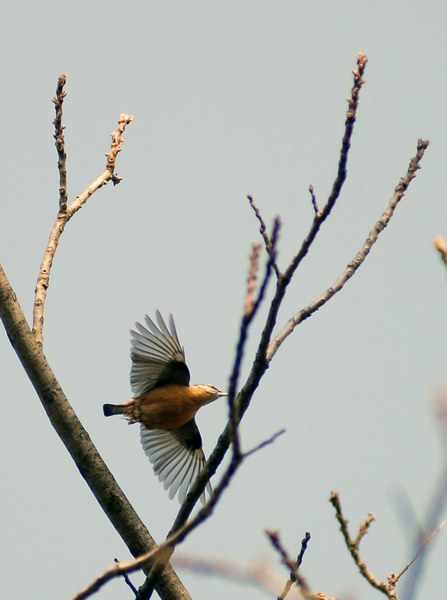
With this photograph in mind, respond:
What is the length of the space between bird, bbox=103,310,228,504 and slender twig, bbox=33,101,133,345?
6.10 feet

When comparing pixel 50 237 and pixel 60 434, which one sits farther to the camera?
pixel 50 237

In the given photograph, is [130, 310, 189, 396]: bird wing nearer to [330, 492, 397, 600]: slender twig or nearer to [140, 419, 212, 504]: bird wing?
[140, 419, 212, 504]: bird wing

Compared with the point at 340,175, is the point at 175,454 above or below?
below

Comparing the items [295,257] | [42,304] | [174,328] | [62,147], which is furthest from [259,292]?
[174,328]

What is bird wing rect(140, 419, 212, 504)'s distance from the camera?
805cm

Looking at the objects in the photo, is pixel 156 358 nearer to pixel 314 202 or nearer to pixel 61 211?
pixel 61 211

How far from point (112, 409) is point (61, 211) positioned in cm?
278

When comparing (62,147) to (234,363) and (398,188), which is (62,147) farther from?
(234,363)

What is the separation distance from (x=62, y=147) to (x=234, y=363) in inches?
148

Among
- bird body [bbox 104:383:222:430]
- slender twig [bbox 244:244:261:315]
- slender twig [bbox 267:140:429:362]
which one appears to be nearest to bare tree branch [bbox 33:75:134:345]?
slender twig [bbox 267:140:429:362]

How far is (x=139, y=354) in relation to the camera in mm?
8109

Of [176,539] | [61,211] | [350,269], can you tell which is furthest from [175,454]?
[176,539]

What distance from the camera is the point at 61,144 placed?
18.9 feet

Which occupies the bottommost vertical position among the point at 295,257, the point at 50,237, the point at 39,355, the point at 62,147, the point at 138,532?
the point at 138,532
